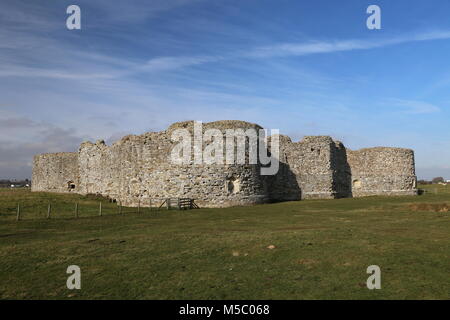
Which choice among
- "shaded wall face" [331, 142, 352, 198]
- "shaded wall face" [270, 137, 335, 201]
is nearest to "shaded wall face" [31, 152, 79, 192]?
"shaded wall face" [270, 137, 335, 201]

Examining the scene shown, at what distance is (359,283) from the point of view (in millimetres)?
7445

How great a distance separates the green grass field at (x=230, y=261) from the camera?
7.33 metres

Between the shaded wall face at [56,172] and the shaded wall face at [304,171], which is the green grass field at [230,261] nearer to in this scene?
the shaded wall face at [304,171]

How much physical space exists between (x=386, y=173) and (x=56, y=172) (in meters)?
39.9

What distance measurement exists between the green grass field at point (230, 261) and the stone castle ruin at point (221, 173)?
12727mm

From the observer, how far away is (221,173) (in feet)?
92.6

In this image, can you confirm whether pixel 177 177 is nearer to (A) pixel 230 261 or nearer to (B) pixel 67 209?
(B) pixel 67 209

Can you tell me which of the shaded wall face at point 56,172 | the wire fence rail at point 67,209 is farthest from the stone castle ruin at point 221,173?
the wire fence rail at point 67,209

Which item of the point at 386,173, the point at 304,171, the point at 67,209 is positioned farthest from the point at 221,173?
the point at 386,173

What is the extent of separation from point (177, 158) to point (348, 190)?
21443 millimetres

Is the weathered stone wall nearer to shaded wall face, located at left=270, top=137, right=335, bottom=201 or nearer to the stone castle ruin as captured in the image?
the stone castle ruin

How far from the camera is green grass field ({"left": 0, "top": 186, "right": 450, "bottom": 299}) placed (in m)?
7.33

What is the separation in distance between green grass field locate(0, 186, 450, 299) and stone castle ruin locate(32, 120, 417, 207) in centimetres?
1273
